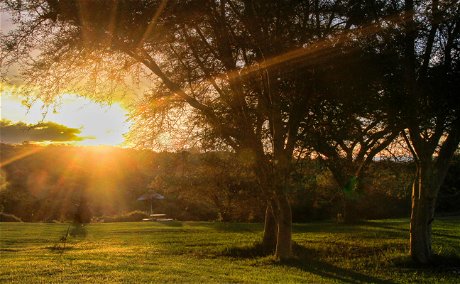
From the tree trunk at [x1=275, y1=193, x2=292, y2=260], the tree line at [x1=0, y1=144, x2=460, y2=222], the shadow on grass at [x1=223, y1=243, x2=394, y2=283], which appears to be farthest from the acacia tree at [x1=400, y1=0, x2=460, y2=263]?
the tree trunk at [x1=275, y1=193, x2=292, y2=260]

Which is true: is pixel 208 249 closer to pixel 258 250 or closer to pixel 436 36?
pixel 258 250

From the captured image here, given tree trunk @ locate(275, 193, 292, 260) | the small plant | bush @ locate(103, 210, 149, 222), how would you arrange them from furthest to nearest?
1. bush @ locate(103, 210, 149, 222)
2. the small plant
3. tree trunk @ locate(275, 193, 292, 260)

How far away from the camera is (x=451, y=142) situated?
14.2m

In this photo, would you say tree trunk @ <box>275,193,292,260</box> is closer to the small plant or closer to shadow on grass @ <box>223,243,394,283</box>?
shadow on grass @ <box>223,243,394,283</box>

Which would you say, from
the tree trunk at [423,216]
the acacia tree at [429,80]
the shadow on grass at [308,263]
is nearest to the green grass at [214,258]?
the shadow on grass at [308,263]

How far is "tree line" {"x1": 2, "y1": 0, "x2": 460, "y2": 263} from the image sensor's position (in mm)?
12133

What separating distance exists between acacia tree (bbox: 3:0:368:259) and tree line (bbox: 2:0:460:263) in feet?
0.11

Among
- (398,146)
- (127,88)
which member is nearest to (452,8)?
(398,146)

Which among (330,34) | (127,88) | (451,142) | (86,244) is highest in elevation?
(330,34)

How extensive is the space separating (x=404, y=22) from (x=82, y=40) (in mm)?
7703

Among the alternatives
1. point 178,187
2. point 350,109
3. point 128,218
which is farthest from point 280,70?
point 128,218

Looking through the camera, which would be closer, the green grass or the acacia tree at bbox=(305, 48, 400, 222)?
the green grass

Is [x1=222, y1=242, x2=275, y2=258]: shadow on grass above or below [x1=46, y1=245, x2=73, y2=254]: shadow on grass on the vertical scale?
above

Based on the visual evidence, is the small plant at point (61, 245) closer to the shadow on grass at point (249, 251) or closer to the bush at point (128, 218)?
the shadow on grass at point (249, 251)
